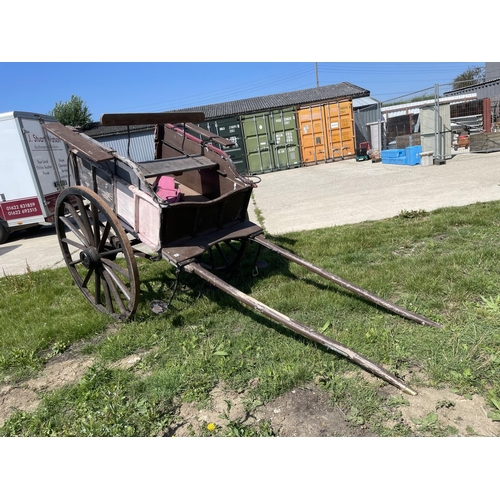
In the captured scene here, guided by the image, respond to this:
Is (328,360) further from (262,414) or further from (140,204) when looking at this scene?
(140,204)

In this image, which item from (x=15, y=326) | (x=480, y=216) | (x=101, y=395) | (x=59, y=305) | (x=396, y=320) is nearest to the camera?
(x=101, y=395)

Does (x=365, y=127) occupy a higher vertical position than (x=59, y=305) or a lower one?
higher

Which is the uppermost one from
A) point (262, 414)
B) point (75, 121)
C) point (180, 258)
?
point (75, 121)

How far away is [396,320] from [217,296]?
1886mm

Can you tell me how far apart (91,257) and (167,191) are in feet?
3.48

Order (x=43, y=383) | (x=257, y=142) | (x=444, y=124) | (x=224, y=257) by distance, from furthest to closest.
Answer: (x=257, y=142) → (x=444, y=124) → (x=224, y=257) → (x=43, y=383)

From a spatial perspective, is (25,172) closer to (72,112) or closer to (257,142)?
(257,142)

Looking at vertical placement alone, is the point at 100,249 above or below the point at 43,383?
above

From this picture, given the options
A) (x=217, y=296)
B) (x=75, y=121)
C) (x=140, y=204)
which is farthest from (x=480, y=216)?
(x=75, y=121)

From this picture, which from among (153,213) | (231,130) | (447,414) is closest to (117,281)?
Result: (153,213)

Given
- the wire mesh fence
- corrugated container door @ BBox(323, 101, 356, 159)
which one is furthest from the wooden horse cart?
corrugated container door @ BBox(323, 101, 356, 159)

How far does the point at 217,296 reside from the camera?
4121 mm

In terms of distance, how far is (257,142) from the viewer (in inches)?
730

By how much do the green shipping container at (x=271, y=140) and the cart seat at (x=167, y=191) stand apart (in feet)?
→ 49.3
